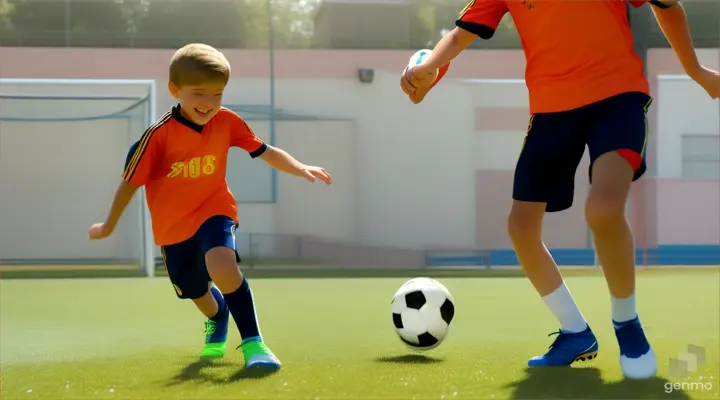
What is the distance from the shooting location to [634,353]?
251cm

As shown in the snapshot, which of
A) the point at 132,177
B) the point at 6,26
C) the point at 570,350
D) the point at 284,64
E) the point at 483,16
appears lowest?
the point at 570,350

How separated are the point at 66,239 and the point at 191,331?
6571 millimetres

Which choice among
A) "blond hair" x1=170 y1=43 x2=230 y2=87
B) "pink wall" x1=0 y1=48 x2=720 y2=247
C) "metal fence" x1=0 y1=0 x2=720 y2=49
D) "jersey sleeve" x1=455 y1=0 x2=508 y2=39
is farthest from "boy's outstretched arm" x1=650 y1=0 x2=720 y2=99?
"metal fence" x1=0 y1=0 x2=720 y2=49

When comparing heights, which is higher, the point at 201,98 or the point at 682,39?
the point at 682,39

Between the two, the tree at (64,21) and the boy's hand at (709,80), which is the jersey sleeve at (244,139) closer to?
the boy's hand at (709,80)

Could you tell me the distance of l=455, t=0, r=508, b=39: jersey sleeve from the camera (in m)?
2.91

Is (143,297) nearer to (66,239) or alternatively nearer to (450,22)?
(66,239)

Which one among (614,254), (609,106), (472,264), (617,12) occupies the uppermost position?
(617,12)

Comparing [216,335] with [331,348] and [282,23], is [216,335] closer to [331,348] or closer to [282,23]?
[331,348]

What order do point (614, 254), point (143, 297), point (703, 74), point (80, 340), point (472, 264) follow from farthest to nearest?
point (472, 264), point (143, 297), point (80, 340), point (703, 74), point (614, 254)

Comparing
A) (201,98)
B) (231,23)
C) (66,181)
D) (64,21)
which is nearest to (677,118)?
(231,23)

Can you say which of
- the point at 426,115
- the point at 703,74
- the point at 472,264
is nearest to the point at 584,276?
the point at 472,264

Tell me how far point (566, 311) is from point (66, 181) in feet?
29.2

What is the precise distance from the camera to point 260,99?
42.3 feet
